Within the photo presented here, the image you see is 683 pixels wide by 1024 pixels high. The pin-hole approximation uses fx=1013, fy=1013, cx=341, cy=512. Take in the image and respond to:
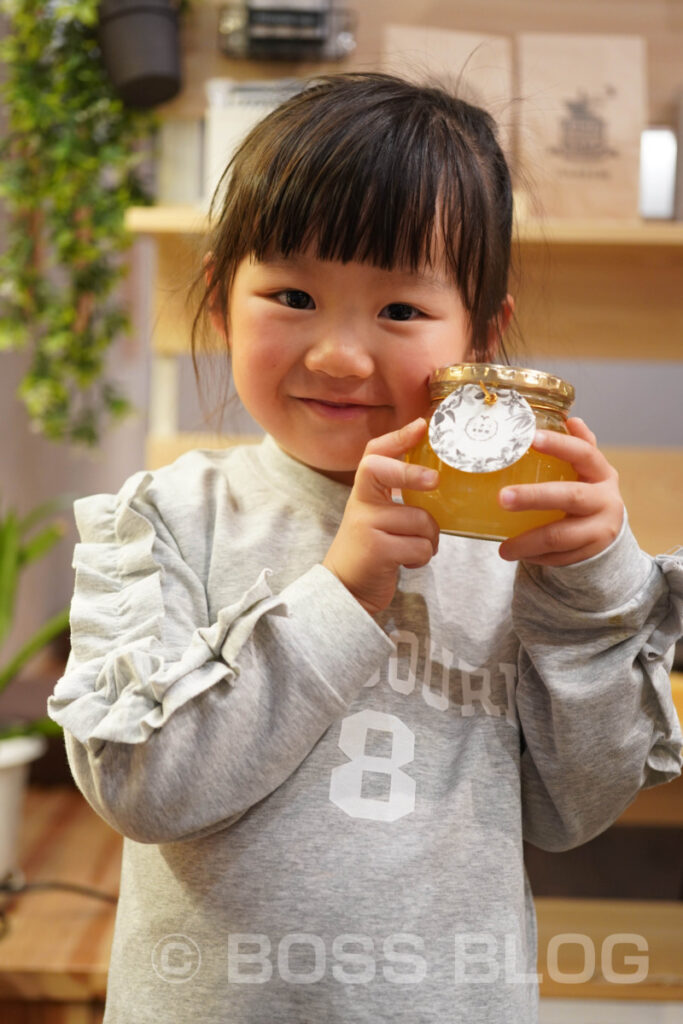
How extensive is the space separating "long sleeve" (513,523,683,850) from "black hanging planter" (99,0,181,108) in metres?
1.43

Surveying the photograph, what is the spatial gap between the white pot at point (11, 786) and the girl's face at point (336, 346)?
1044 millimetres

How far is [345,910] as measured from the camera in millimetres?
703

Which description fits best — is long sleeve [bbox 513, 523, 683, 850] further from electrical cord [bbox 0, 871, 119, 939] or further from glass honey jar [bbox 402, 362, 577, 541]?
electrical cord [bbox 0, 871, 119, 939]

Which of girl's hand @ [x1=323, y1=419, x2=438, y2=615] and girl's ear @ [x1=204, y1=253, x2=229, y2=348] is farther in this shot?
girl's ear @ [x1=204, y1=253, x2=229, y2=348]

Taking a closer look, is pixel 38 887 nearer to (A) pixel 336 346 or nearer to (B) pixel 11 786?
(B) pixel 11 786

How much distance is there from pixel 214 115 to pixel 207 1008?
1.45m

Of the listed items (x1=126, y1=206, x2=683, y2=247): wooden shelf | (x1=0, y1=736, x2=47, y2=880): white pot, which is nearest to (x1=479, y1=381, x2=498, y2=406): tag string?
(x1=126, y1=206, x2=683, y2=247): wooden shelf

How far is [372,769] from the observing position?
73cm

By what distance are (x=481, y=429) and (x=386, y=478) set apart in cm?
7

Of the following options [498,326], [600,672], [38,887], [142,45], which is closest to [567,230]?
[142,45]

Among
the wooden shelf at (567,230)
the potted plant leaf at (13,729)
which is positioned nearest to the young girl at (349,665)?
the potted plant leaf at (13,729)

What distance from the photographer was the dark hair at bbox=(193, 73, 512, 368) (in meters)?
0.70

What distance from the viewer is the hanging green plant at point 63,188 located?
77.8 inches

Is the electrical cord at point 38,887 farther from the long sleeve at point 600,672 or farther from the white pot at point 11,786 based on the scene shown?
the long sleeve at point 600,672
